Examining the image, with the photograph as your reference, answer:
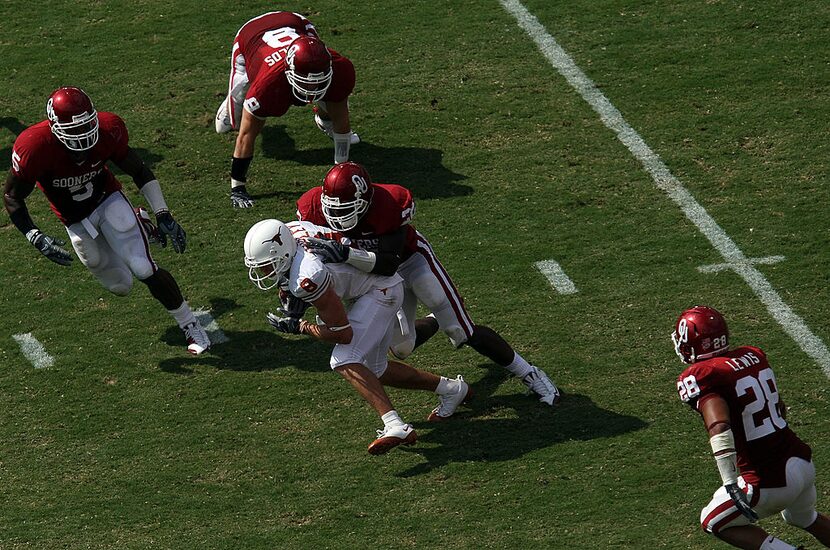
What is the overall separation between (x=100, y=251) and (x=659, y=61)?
4419 millimetres

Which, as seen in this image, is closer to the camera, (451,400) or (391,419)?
(391,419)

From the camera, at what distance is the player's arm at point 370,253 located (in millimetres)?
6426

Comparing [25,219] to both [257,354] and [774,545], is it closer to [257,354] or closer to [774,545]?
[257,354]

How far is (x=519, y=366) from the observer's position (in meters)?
6.85

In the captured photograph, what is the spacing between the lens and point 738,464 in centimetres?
556

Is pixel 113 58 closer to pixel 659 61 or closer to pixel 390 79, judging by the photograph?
pixel 390 79

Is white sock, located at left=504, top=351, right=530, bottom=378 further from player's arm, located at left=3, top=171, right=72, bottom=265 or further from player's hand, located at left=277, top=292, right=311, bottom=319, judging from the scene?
player's arm, located at left=3, top=171, right=72, bottom=265

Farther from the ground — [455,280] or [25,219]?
[25,219]

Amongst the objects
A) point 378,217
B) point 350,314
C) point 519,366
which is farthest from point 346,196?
point 519,366

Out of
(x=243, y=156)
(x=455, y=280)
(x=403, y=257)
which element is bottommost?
(x=455, y=280)

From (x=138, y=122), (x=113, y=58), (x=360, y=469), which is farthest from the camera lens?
(x=113, y=58)

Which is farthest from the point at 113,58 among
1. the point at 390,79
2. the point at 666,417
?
the point at 666,417

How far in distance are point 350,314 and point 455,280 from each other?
1.39 metres

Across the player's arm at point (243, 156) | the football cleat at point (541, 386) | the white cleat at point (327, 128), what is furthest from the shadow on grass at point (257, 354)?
the white cleat at point (327, 128)
